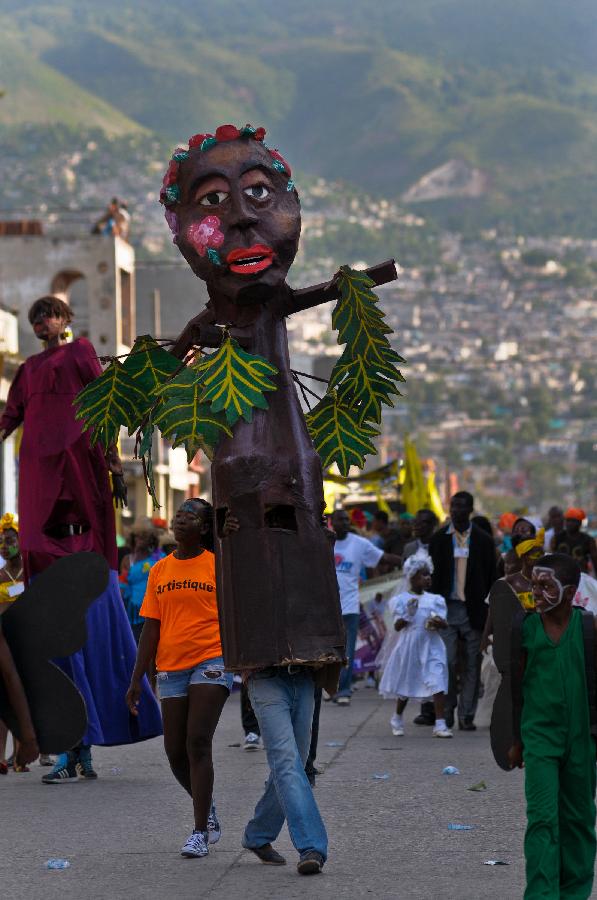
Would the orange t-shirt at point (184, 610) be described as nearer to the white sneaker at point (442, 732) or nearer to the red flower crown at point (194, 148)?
the red flower crown at point (194, 148)

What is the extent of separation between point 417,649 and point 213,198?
24.7ft

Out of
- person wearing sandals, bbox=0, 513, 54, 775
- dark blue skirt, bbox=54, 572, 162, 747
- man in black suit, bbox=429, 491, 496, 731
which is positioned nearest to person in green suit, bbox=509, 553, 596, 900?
dark blue skirt, bbox=54, 572, 162, 747

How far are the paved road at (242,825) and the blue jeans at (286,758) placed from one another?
16 cm

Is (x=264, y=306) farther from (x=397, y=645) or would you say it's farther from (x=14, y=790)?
(x=397, y=645)

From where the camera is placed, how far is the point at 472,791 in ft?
37.2

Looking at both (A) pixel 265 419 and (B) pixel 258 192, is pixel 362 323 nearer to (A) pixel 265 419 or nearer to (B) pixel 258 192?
(A) pixel 265 419

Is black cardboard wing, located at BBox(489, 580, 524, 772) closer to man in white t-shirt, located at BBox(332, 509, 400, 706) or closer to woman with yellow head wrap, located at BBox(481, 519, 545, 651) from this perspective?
woman with yellow head wrap, located at BBox(481, 519, 545, 651)

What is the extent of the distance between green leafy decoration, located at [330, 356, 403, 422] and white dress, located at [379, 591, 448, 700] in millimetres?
6799

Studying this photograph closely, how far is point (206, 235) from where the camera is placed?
8.87m

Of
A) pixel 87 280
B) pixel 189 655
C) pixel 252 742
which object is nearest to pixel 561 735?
pixel 189 655

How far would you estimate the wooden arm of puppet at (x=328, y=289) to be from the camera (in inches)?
345

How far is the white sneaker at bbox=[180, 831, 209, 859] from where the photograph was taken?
8992 millimetres

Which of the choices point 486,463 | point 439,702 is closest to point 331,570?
point 439,702

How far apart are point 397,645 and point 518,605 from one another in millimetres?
8237
